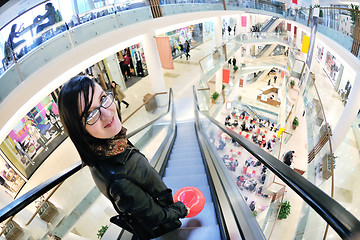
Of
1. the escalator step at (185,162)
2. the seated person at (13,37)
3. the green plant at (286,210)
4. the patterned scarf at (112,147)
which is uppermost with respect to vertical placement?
the seated person at (13,37)

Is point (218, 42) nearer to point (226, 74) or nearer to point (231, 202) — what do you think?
point (226, 74)

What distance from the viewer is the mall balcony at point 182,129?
52.9 inches

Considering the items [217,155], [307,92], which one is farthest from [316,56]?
[217,155]

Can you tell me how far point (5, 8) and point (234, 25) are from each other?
1972 cm

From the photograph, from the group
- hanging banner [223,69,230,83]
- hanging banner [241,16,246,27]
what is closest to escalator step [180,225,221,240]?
hanging banner [223,69,230,83]

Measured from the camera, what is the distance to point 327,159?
15.6 feet

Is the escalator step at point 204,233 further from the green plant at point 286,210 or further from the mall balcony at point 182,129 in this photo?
the green plant at point 286,210

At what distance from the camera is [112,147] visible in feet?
3.80

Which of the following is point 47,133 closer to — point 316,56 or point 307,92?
point 307,92

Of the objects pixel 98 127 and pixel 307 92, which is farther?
pixel 307 92

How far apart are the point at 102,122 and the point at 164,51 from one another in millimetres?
7390

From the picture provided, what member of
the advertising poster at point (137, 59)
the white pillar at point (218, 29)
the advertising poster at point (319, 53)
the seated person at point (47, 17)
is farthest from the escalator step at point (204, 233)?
the white pillar at point (218, 29)

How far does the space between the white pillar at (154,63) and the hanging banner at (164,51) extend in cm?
14

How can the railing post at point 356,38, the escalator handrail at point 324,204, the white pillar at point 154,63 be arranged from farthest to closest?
the white pillar at point 154,63 < the railing post at point 356,38 < the escalator handrail at point 324,204
